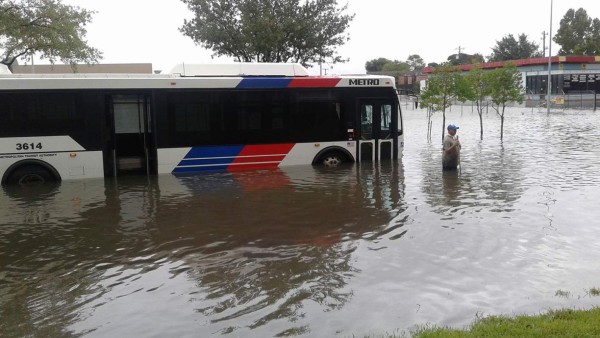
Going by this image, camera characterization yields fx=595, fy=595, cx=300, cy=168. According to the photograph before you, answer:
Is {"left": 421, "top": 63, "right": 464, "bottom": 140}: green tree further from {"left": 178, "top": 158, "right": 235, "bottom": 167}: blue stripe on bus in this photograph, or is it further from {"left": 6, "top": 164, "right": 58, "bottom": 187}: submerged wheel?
{"left": 6, "top": 164, "right": 58, "bottom": 187}: submerged wheel

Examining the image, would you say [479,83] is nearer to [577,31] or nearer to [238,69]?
[238,69]

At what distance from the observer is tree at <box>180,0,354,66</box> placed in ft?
109

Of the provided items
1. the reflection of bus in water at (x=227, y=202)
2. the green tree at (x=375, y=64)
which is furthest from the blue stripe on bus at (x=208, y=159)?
the green tree at (x=375, y=64)

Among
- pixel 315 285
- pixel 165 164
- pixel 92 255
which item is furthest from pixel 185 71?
pixel 315 285

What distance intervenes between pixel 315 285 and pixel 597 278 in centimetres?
351

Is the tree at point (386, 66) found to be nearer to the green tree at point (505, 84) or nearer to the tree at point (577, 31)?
the tree at point (577, 31)

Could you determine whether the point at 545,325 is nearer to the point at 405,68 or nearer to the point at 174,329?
the point at 174,329

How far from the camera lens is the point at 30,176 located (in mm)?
15766

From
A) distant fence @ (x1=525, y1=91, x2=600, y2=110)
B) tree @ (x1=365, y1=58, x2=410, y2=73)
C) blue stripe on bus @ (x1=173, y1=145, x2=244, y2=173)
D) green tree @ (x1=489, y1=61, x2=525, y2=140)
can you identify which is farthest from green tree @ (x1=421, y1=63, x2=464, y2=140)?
tree @ (x1=365, y1=58, x2=410, y2=73)

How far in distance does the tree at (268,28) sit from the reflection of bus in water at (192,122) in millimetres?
15222

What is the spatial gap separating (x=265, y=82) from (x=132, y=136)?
4.17 meters

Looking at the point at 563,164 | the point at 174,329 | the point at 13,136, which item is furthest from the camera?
the point at 563,164

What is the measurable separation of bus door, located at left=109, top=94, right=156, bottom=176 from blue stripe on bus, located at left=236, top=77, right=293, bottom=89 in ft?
9.21

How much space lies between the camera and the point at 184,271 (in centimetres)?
797
